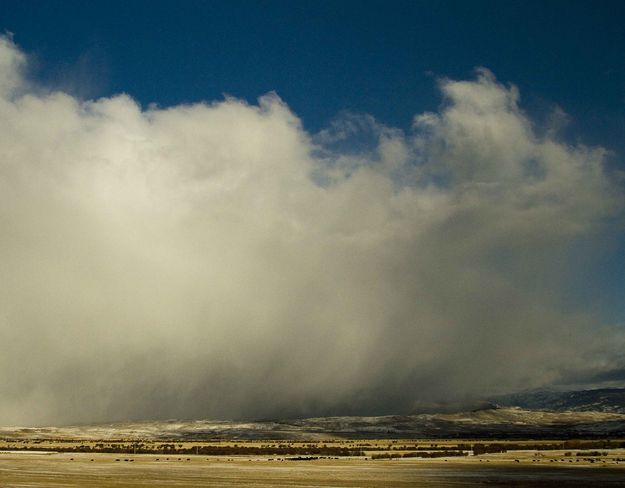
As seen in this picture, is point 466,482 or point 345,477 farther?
point 345,477

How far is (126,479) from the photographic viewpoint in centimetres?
5462

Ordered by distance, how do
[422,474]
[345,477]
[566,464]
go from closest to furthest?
[345,477] < [422,474] < [566,464]

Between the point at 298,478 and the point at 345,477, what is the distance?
490cm

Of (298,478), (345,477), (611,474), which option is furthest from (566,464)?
(298,478)

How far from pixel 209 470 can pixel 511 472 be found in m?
35.3

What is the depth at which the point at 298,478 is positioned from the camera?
55219mm

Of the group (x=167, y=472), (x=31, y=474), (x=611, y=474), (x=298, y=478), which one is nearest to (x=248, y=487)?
Answer: (x=298, y=478)

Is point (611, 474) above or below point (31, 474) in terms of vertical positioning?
below

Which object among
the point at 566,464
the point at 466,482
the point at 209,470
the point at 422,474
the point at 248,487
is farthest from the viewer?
the point at 566,464

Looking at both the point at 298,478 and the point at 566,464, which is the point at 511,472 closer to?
the point at 566,464

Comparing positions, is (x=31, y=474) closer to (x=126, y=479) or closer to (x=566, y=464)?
(x=126, y=479)

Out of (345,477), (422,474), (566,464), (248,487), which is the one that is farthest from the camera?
(566,464)

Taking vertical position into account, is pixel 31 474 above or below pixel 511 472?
above

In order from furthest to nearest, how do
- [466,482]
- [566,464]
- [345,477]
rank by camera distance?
[566,464]
[345,477]
[466,482]
